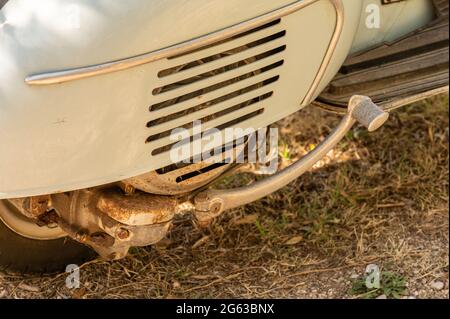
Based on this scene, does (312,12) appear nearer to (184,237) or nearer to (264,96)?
(264,96)

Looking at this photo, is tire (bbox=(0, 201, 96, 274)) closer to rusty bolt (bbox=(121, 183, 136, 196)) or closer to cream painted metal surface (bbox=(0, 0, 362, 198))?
rusty bolt (bbox=(121, 183, 136, 196))

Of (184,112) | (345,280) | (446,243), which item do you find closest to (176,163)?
(184,112)

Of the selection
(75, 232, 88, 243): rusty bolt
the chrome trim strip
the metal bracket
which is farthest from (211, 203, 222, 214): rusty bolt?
the chrome trim strip

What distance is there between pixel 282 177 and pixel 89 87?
735mm

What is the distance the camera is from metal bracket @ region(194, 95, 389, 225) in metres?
2.37

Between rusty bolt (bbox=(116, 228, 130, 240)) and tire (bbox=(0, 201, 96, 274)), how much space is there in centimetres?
47

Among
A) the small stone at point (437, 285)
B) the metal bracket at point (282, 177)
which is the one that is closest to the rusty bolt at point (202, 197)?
the metal bracket at point (282, 177)

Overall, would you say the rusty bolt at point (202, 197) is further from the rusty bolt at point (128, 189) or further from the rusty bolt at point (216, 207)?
the rusty bolt at point (128, 189)

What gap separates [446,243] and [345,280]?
447 millimetres

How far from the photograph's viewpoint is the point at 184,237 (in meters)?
3.11

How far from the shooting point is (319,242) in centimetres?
311

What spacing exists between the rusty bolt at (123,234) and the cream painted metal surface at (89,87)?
30cm

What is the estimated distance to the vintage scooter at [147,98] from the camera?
1905 mm

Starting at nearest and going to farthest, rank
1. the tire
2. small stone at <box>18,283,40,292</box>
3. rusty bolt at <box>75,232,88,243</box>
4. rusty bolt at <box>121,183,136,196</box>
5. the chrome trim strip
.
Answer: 1. the chrome trim strip
2. rusty bolt at <box>121,183,136,196</box>
3. rusty bolt at <box>75,232,88,243</box>
4. the tire
5. small stone at <box>18,283,40,292</box>
